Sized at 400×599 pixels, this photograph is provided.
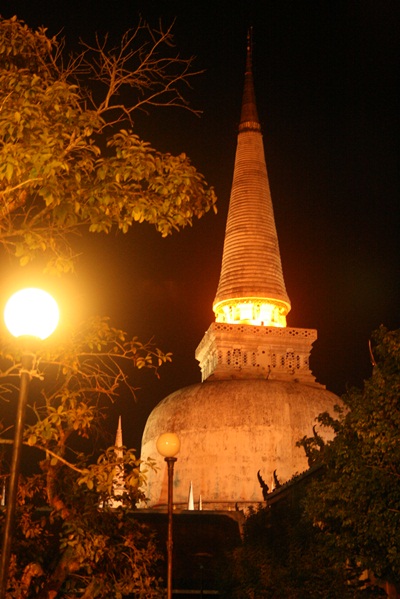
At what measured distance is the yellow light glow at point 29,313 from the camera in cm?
679

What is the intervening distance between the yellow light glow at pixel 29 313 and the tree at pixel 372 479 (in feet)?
A: 24.5

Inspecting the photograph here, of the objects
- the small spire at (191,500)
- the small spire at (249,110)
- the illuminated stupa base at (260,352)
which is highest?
the small spire at (249,110)

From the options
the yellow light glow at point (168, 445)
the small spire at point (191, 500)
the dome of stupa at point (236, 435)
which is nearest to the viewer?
the yellow light glow at point (168, 445)

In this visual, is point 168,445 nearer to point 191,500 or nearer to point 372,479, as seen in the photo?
point 372,479

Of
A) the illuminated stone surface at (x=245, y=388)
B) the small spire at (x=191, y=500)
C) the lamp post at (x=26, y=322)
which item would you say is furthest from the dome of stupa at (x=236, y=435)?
the lamp post at (x=26, y=322)

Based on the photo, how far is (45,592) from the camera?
1048 cm

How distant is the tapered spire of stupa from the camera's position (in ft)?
126

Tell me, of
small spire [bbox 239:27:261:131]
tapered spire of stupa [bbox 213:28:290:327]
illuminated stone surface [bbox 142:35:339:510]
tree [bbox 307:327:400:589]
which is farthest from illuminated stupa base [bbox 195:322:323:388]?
tree [bbox 307:327:400:589]

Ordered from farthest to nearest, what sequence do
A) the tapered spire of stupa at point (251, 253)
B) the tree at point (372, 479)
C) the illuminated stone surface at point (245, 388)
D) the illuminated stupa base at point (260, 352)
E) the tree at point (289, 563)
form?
1. the tapered spire of stupa at point (251, 253)
2. the illuminated stupa base at point (260, 352)
3. the illuminated stone surface at point (245, 388)
4. the tree at point (289, 563)
5. the tree at point (372, 479)

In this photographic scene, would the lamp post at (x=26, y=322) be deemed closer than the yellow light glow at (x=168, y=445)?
Yes

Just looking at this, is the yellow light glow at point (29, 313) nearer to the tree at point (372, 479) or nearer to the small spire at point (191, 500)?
the tree at point (372, 479)

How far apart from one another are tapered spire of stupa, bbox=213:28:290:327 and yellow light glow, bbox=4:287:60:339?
3139 centimetres

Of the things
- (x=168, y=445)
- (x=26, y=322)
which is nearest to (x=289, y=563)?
(x=168, y=445)

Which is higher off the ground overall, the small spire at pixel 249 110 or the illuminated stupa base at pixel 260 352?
the small spire at pixel 249 110
